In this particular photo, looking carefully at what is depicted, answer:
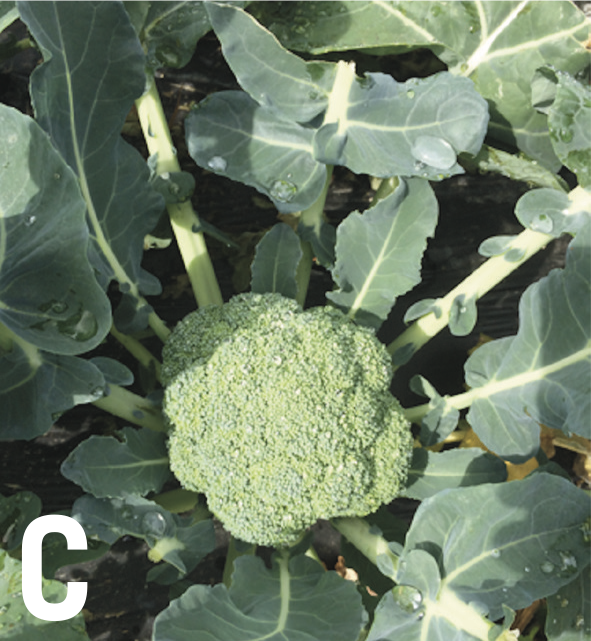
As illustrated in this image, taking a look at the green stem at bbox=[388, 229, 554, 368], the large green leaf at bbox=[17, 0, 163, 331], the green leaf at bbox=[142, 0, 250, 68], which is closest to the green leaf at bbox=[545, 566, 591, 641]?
the green stem at bbox=[388, 229, 554, 368]

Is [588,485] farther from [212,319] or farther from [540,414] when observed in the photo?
[212,319]

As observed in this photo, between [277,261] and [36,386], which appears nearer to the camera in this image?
[36,386]

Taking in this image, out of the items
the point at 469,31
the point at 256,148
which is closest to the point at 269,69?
the point at 256,148

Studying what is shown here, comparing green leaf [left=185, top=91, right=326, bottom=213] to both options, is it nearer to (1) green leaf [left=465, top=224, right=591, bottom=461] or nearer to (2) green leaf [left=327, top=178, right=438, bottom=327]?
(2) green leaf [left=327, top=178, right=438, bottom=327]

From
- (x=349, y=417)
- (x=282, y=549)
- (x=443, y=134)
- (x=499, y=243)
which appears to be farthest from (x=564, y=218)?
(x=282, y=549)

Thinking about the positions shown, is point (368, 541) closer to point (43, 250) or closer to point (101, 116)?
point (43, 250)

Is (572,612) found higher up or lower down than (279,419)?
lower down

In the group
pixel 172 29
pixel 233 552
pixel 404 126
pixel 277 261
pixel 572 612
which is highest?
pixel 172 29
